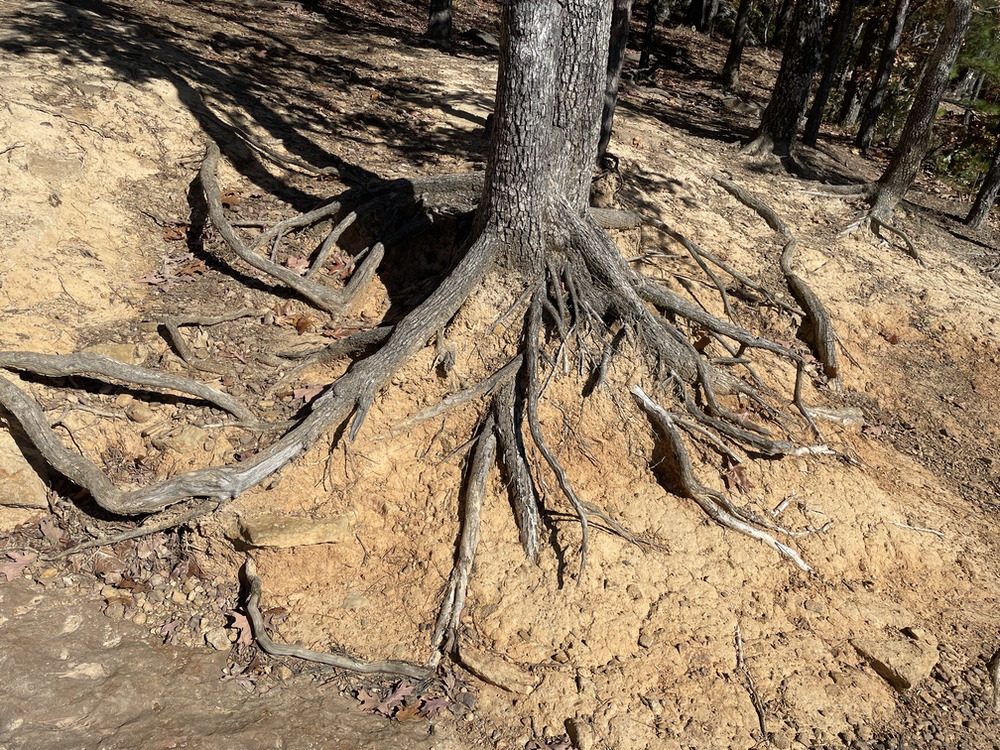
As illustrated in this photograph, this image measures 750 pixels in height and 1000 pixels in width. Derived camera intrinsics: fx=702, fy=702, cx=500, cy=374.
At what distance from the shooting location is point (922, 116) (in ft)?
29.8

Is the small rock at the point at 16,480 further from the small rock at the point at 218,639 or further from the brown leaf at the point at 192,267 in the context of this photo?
the brown leaf at the point at 192,267

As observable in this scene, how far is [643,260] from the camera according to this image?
7.04 m

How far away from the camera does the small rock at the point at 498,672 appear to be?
4.36m

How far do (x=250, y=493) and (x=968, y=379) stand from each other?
23.8ft

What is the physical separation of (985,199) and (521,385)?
892cm

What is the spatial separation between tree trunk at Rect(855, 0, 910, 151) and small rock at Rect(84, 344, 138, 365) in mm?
12945

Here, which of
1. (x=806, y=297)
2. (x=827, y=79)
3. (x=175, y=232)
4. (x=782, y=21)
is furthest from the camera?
(x=782, y=21)

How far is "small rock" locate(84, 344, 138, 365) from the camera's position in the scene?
521 cm

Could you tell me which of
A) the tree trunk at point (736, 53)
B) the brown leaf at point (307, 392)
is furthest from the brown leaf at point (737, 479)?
the tree trunk at point (736, 53)

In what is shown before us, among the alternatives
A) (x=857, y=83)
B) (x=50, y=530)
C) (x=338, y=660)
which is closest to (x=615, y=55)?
(x=338, y=660)

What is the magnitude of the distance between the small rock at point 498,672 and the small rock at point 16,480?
3075 millimetres

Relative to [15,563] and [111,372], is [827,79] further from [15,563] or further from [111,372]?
[15,563]

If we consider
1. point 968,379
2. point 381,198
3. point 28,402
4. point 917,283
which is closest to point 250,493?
point 28,402

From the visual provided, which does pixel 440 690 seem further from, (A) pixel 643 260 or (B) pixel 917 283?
(B) pixel 917 283
